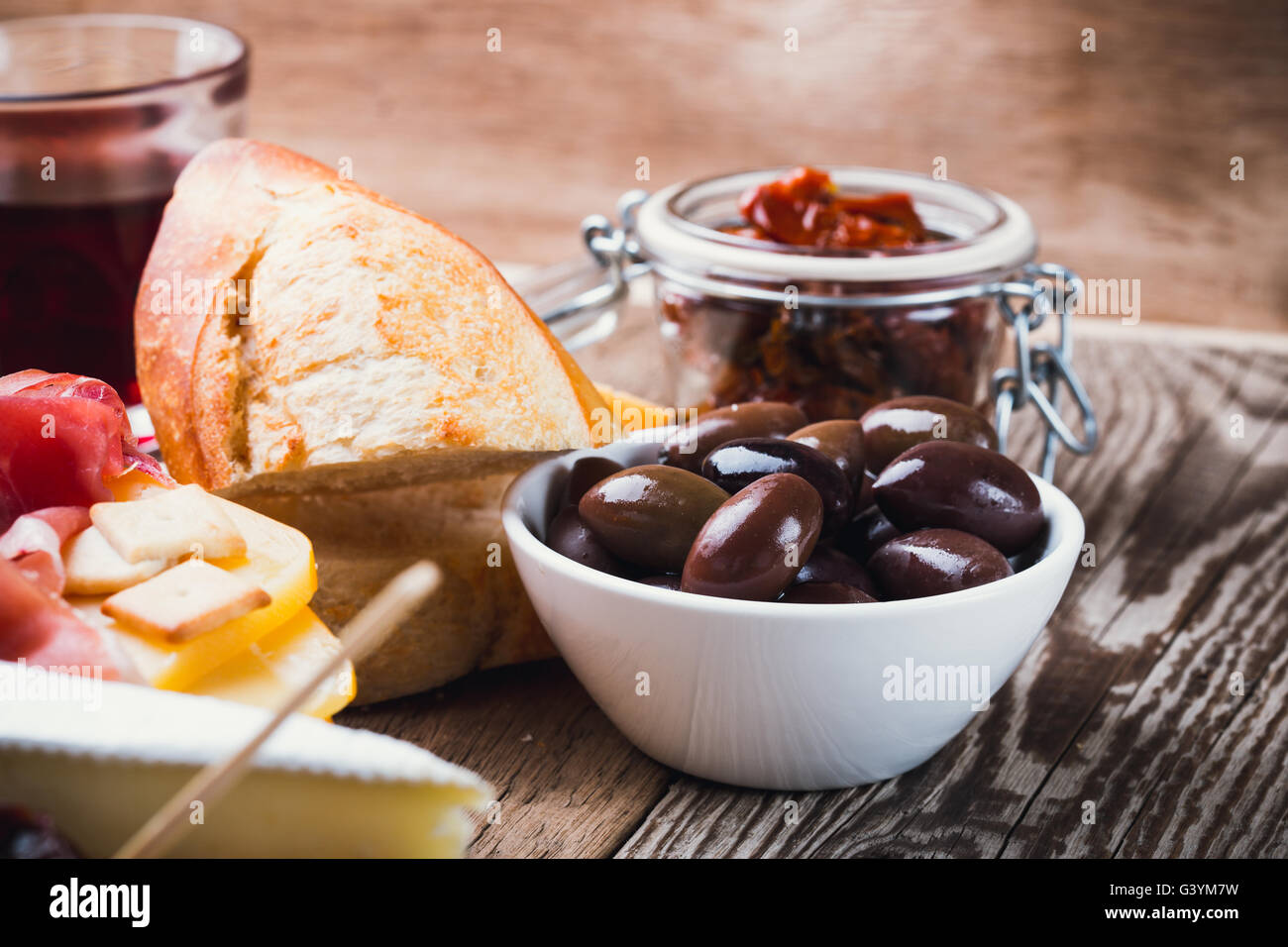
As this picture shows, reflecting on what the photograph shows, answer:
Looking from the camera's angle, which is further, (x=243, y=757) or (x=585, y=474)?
(x=585, y=474)

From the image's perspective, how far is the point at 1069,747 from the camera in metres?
0.88

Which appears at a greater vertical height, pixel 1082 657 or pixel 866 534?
pixel 866 534

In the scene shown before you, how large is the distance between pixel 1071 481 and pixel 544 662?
65cm

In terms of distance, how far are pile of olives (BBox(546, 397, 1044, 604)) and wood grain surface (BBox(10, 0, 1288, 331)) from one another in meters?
1.52

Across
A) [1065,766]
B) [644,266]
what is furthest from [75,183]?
[1065,766]

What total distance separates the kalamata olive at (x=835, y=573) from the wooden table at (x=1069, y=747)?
138 millimetres

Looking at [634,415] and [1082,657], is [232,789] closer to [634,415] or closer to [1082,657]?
[634,415]

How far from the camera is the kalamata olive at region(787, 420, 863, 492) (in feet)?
2.88

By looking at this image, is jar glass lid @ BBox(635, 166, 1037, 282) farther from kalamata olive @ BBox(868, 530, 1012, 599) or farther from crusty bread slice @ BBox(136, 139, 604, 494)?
kalamata olive @ BBox(868, 530, 1012, 599)

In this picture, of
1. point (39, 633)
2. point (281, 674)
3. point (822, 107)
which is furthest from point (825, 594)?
point (822, 107)

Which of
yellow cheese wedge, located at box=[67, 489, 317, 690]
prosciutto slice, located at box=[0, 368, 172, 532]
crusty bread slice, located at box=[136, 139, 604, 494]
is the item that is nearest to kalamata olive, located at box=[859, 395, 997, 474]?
crusty bread slice, located at box=[136, 139, 604, 494]

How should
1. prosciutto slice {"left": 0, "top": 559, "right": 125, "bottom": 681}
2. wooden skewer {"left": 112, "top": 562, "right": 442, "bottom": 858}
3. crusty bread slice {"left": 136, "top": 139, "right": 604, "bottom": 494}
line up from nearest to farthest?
wooden skewer {"left": 112, "top": 562, "right": 442, "bottom": 858}, prosciutto slice {"left": 0, "top": 559, "right": 125, "bottom": 681}, crusty bread slice {"left": 136, "top": 139, "right": 604, "bottom": 494}

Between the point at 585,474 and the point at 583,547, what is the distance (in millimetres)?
105

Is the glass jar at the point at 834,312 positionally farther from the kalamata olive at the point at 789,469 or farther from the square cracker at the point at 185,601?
the square cracker at the point at 185,601
